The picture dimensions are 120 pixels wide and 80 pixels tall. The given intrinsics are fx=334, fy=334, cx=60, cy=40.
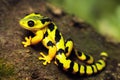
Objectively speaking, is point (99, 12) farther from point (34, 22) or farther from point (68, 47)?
point (34, 22)

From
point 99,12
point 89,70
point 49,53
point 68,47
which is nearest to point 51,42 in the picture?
point 49,53

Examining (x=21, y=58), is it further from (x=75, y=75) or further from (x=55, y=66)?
(x=75, y=75)

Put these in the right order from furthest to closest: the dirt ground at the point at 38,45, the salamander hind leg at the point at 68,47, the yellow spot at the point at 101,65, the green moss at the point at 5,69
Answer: the yellow spot at the point at 101,65 < the salamander hind leg at the point at 68,47 < the dirt ground at the point at 38,45 < the green moss at the point at 5,69

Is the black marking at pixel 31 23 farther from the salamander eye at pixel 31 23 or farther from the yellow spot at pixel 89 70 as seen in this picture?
the yellow spot at pixel 89 70

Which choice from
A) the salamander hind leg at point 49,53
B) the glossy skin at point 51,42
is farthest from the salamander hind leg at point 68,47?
the salamander hind leg at point 49,53

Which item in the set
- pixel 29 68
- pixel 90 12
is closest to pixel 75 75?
pixel 29 68

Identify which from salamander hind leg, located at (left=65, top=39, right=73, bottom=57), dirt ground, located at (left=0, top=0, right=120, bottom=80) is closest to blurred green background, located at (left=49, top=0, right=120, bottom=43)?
dirt ground, located at (left=0, top=0, right=120, bottom=80)

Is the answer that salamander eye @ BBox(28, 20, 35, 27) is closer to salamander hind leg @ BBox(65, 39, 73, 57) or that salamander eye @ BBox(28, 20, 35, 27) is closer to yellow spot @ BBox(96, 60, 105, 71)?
salamander hind leg @ BBox(65, 39, 73, 57)
